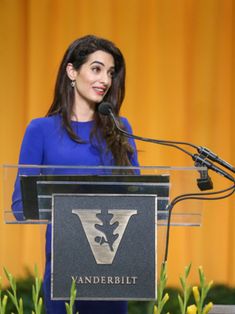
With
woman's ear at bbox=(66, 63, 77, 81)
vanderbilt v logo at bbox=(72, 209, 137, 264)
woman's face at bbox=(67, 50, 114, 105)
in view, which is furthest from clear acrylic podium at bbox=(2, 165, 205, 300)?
woman's ear at bbox=(66, 63, 77, 81)

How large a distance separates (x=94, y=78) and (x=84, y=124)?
0.15 m

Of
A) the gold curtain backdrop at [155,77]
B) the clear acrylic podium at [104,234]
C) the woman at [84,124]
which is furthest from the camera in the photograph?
the gold curtain backdrop at [155,77]

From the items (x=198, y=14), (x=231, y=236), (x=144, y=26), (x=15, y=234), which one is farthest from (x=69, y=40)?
(x=231, y=236)

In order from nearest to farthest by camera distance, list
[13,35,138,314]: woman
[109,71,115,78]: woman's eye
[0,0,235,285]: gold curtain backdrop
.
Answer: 1. [13,35,138,314]: woman
2. [109,71,115,78]: woman's eye
3. [0,0,235,285]: gold curtain backdrop

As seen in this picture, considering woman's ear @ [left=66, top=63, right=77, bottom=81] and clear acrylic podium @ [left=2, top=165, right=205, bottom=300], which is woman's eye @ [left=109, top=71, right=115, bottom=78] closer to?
woman's ear @ [left=66, top=63, right=77, bottom=81]

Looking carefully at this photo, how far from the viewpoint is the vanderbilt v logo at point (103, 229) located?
1734 millimetres

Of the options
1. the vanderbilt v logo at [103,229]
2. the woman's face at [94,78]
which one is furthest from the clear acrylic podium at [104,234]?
the woman's face at [94,78]

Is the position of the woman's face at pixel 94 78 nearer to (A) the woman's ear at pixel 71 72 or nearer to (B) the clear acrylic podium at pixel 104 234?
(A) the woman's ear at pixel 71 72

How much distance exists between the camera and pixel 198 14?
4762 millimetres

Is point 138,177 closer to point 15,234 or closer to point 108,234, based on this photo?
point 108,234

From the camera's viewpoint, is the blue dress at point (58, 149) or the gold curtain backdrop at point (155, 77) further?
the gold curtain backdrop at point (155, 77)

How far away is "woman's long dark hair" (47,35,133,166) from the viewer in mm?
2439

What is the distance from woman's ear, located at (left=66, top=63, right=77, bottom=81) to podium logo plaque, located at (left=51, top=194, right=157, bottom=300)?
0.89 metres

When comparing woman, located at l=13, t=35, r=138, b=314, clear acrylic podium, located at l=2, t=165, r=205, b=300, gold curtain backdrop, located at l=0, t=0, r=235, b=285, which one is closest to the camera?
clear acrylic podium, located at l=2, t=165, r=205, b=300
